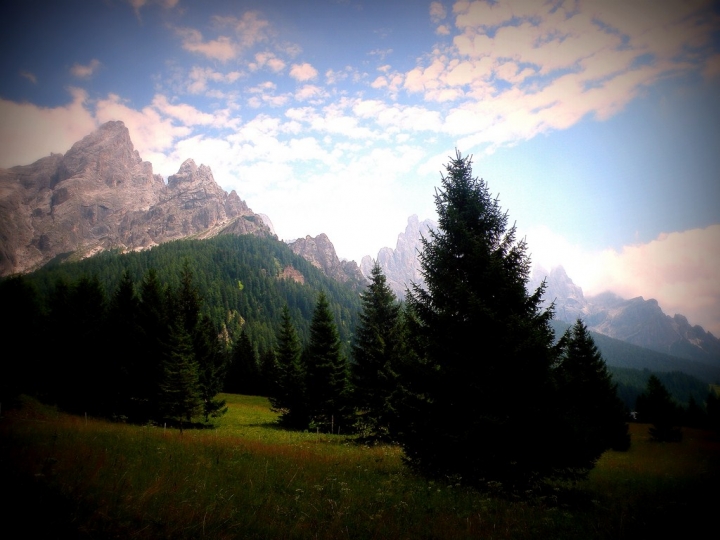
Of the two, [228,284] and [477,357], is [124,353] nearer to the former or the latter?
[477,357]

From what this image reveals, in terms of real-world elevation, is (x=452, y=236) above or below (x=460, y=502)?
above

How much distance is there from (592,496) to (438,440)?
4.14 m

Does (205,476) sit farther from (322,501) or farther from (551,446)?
(551,446)

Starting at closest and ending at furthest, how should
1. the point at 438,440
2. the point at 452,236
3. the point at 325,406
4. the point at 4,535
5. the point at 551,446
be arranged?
1. the point at 4,535
2. the point at 551,446
3. the point at 438,440
4. the point at 452,236
5. the point at 325,406

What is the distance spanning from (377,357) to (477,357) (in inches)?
458

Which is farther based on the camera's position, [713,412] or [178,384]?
[713,412]

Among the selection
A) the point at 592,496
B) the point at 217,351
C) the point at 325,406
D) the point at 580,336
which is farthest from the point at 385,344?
the point at 580,336

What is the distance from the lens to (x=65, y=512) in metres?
4.07

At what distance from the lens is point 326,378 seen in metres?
25.5

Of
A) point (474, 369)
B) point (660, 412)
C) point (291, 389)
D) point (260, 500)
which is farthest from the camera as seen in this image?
point (660, 412)

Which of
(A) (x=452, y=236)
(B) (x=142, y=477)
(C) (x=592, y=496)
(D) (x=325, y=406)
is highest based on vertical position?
(A) (x=452, y=236)

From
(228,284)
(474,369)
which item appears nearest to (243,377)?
(474,369)

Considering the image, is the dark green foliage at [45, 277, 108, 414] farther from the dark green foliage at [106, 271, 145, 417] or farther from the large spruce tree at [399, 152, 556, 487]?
the large spruce tree at [399, 152, 556, 487]

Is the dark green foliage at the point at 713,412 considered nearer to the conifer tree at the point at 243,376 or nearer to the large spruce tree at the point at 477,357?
the large spruce tree at the point at 477,357
